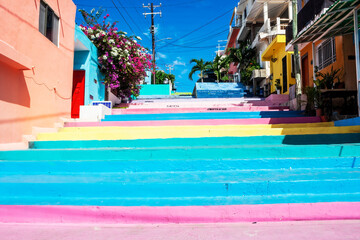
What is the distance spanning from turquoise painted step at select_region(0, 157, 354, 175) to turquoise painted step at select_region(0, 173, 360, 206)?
43cm

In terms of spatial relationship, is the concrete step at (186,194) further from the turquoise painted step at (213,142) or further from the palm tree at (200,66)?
the palm tree at (200,66)

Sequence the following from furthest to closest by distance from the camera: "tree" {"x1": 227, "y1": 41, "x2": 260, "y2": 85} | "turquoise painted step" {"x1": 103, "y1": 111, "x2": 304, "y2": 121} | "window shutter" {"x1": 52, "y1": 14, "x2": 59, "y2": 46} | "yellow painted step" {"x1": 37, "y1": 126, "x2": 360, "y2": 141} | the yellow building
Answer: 1. "tree" {"x1": 227, "y1": 41, "x2": 260, "y2": 85}
2. the yellow building
3. "turquoise painted step" {"x1": 103, "y1": 111, "x2": 304, "y2": 121}
4. "window shutter" {"x1": 52, "y1": 14, "x2": 59, "y2": 46}
5. "yellow painted step" {"x1": 37, "y1": 126, "x2": 360, "y2": 141}

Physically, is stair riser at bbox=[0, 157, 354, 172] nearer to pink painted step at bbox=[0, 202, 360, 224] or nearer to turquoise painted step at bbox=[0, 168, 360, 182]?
turquoise painted step at bbox=[0, 168, 360, 182]

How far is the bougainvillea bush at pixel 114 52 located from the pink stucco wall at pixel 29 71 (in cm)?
308

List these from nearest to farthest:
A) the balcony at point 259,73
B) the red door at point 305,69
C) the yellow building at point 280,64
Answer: the red door at point 305,69 → the yellow building at point 280,64 → the balcony at point 259,73

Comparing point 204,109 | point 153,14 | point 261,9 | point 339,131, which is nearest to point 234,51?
point 261,9

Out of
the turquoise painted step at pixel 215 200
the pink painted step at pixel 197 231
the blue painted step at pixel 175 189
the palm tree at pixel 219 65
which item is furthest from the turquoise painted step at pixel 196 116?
the palm tree at pixel 219 65

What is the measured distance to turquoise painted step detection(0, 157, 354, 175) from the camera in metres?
3.31

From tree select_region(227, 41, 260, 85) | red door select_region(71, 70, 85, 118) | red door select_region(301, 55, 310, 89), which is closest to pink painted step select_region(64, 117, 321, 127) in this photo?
red door select_region(71, 70, 85, 118)

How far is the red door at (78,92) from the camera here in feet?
28.9

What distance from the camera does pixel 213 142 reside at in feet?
14.8

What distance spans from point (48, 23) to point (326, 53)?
28.9 ft

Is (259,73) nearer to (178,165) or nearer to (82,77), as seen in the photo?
(82,77)

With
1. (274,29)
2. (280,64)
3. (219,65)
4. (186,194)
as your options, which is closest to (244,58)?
(219,65)
